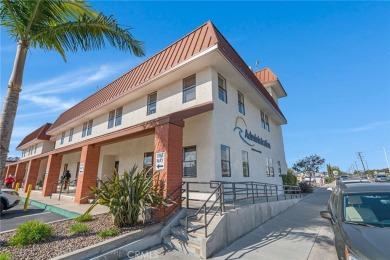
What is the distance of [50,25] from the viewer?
6.53 meters

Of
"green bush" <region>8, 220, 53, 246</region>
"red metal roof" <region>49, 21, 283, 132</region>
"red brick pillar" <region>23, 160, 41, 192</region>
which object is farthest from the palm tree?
"red brick pillar" <region>23, 160, 41, 192</region>

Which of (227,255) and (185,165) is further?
(185,165)

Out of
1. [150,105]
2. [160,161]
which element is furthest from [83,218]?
[150,105]

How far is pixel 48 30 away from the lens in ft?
21.0

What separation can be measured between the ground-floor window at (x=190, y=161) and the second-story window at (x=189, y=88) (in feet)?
8.46

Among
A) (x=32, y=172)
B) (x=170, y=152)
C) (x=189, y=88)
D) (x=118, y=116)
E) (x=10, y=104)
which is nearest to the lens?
(x=10, y=104)

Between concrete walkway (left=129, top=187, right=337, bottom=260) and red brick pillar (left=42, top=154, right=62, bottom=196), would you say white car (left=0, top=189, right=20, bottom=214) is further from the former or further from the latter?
concrete walkway (left=129, top=187, right=337, bottom=260)

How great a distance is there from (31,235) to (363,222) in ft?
24.6

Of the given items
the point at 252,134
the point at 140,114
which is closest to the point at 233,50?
the point at 252,134

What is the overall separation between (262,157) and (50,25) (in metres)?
13.7

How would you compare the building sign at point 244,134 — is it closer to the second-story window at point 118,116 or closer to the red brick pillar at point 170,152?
the red brick pillar at point 170,152

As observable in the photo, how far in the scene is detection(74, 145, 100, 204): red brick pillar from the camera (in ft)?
37.1

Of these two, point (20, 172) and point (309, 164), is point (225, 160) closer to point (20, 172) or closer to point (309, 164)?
point (20, 172)

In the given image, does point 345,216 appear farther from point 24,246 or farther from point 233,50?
point 233,50
